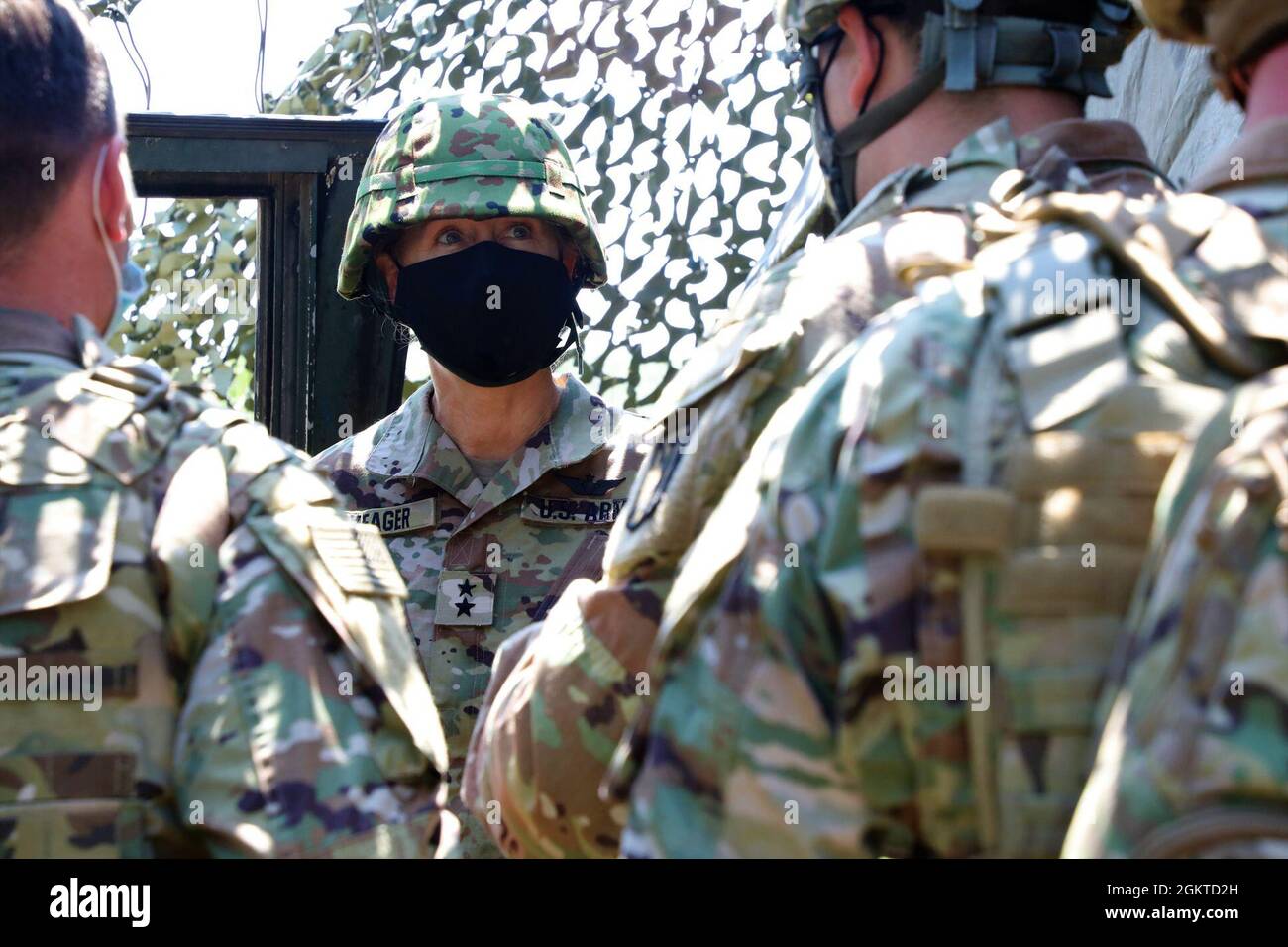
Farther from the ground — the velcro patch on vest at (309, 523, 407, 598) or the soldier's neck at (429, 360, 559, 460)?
the soldier's neck at (429, 360, 559, 460)

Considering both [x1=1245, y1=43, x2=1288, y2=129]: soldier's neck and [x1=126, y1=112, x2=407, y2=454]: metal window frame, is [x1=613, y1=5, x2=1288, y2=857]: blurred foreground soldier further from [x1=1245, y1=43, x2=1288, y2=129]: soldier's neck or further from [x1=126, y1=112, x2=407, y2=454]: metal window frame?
[x1=126, y1=112, x2=407, y2=454]: metal window frame

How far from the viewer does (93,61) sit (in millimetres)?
1886

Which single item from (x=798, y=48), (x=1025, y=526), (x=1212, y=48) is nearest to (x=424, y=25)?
(x=798, y=48)

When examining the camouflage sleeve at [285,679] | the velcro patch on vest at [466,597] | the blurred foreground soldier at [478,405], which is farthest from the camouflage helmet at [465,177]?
the camouflage sleeve at [285,679]

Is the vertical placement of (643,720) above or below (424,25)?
below

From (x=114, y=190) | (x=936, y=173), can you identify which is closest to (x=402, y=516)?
(x=114, y=190)

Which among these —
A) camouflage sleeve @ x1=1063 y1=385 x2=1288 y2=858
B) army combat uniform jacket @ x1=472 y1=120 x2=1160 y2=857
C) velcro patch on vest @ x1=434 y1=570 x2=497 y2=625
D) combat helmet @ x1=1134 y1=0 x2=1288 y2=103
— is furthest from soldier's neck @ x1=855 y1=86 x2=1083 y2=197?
velcro patch on vest @ x1=434 y1=570 x2=497 y2=625

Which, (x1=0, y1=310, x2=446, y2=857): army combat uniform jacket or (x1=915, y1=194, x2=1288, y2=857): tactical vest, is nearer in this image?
(x1=915, y1=194, x2=1288, y2=857): tactical vest

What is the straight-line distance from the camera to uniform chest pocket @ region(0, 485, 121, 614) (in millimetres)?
1681

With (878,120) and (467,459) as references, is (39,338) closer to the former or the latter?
(878,120)

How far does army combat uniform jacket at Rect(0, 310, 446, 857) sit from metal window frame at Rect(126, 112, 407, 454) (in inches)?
88.8

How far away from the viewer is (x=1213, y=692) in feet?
3.55

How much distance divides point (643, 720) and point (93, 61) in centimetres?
101
